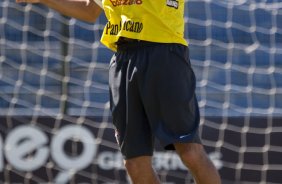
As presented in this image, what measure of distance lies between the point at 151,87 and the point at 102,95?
179 cm

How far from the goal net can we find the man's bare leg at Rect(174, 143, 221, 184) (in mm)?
1425

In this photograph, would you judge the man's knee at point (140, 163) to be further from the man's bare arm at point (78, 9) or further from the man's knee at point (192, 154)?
the man's bare arm at point (78, 9)

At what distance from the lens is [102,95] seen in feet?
14.7

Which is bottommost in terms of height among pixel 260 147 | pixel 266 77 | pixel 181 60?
pixel 260 147

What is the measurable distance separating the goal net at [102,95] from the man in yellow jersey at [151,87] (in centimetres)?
136

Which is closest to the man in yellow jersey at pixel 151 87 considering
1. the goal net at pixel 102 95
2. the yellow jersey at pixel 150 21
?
the yellow jersey at pixel 150 21

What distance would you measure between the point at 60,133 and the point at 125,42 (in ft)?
4.96

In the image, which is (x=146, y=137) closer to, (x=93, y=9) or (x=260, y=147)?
(x=93, y=9)

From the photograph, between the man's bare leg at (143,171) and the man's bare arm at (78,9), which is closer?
the man's bare leg at (143,171)

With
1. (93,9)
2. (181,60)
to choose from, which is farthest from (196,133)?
(93,9)

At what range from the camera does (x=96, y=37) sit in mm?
4578

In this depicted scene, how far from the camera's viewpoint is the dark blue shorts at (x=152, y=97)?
2693 mm

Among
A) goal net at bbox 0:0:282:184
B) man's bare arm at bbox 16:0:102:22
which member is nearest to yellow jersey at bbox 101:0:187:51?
man's bare arm at bbox 16:0:102:22

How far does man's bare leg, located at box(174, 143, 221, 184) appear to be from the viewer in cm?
266
